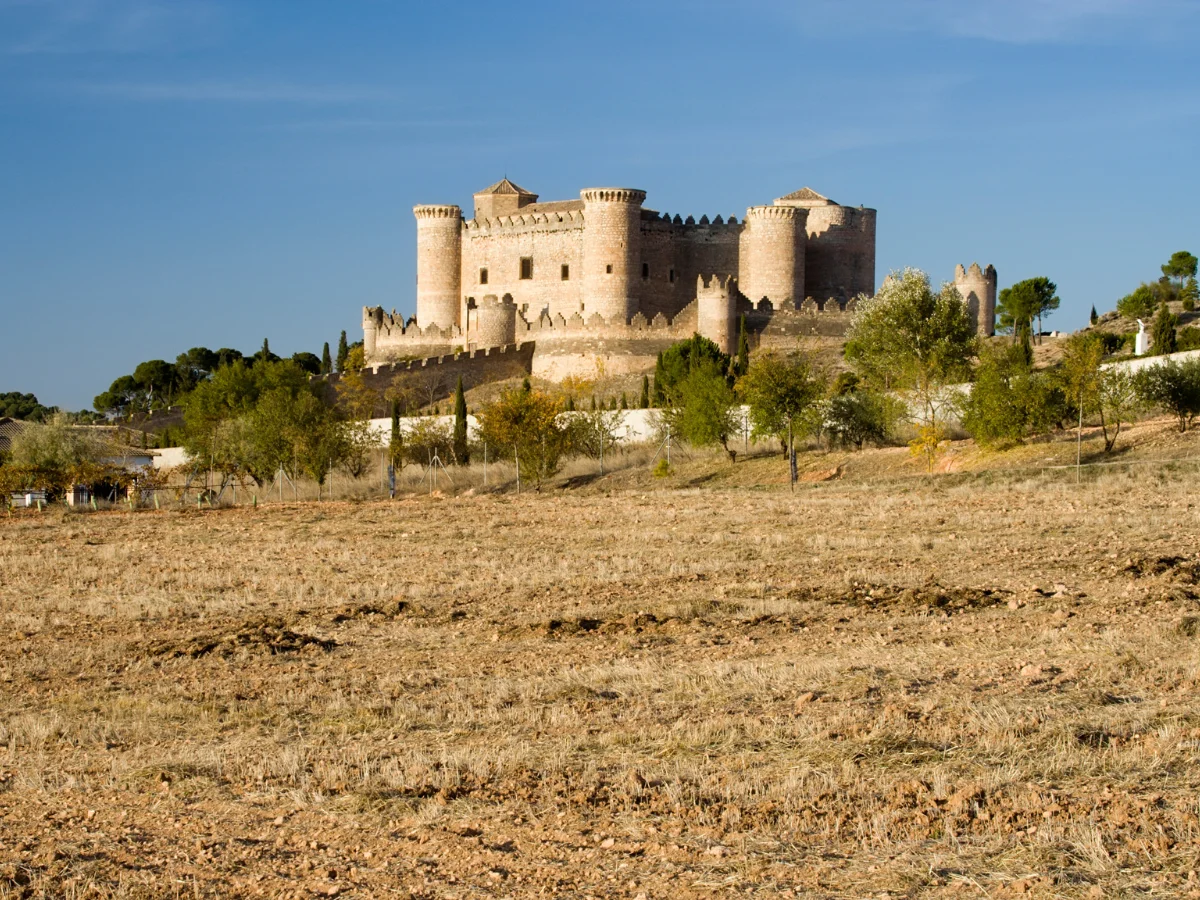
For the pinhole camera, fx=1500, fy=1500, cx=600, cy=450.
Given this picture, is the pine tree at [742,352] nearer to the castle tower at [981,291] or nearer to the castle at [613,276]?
the castle at [613,276]

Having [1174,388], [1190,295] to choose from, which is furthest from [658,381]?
[1190,295]

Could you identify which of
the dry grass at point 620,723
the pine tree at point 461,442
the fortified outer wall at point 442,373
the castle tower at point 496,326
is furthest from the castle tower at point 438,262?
the dry grass at point 620,723

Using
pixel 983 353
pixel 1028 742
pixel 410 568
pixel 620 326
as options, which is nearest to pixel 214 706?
pixel 1028 742

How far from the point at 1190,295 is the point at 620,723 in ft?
185

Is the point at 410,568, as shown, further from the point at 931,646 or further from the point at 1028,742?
the point at 1028,742

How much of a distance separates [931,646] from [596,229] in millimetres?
42048

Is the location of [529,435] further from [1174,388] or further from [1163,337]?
[1163,337]

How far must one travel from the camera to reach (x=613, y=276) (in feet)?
168

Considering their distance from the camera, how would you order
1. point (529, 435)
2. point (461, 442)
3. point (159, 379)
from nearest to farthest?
point (529, 435) → point (461, 442) → point (159, 379)

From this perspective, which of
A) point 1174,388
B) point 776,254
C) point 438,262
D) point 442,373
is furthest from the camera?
point 438,262

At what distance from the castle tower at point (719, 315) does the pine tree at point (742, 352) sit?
0.33m

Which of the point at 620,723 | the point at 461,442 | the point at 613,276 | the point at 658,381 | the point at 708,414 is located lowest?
the point at 620,723

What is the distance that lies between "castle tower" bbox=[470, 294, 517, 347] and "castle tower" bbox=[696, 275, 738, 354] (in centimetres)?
712

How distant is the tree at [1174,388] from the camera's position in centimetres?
2758
